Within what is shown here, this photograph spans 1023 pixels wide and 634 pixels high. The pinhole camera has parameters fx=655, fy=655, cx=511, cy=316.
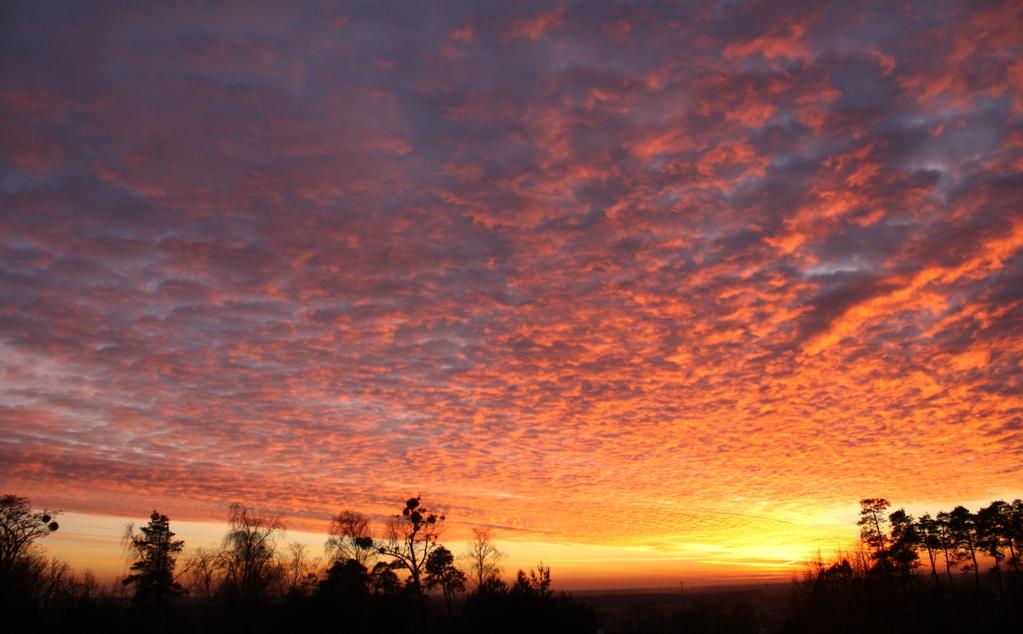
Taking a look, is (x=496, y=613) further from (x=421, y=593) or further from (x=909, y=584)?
(x=909, y=584)

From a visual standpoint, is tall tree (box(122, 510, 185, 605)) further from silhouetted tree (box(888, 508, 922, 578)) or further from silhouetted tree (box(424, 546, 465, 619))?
silhouetted tree (box(888, 508, 922, 578))

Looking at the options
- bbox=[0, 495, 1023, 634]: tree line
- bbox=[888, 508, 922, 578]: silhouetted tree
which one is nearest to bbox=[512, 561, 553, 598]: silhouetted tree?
bbox=[0, 495, 1023, 634]: tree line

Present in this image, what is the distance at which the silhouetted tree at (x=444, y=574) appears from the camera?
5892 cm

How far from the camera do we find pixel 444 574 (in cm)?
6262

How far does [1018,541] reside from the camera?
64.4 meters

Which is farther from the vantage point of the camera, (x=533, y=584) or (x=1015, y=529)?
(x=1015, y=529)

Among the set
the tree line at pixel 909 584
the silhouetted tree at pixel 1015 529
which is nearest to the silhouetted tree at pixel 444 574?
the tree line at pixel 909 584

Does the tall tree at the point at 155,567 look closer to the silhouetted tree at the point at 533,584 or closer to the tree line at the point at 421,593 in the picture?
the tree line at the point at 421,593

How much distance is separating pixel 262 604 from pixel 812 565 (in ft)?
178

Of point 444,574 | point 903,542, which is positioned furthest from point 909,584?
point 444,574

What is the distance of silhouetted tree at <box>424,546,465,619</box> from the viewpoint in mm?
58925

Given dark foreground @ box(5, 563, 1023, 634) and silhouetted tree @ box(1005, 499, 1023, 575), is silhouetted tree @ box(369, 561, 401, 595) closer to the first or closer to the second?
dark foreground @ box(5, 563, 1023, 634)

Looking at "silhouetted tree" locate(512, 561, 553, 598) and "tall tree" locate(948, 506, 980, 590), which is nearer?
"silhouetted tree" locate(512, 561, 553, 598)

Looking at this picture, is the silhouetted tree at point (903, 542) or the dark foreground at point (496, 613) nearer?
the dark foreground at point (496, 613)
